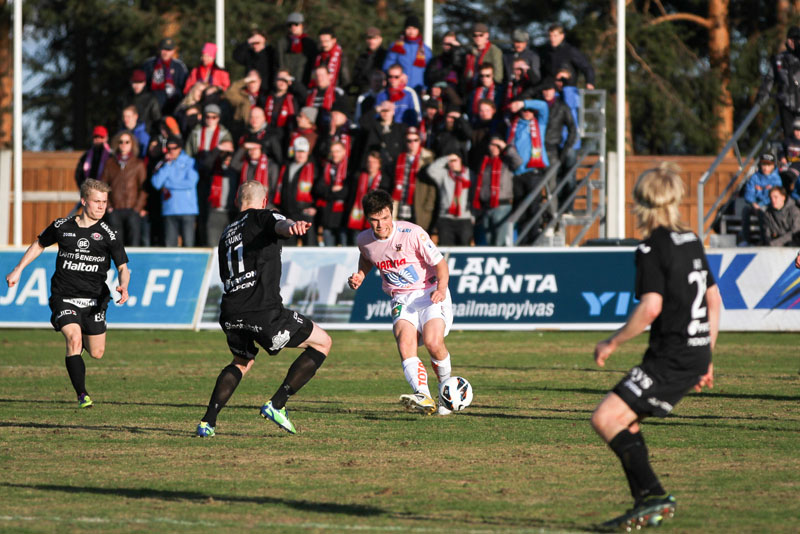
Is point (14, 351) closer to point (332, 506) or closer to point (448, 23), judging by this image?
point (332, 506)

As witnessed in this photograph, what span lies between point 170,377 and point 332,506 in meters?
7.55

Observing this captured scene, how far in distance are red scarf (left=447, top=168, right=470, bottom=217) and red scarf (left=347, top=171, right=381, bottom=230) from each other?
1.21m

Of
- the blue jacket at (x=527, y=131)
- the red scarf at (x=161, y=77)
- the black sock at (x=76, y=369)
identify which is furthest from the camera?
the red scarf at (x=161, y=77)

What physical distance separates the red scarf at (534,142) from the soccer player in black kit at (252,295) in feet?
38.2

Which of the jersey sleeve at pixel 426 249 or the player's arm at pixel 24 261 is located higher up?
the jersey sleeve at pixel 426 249

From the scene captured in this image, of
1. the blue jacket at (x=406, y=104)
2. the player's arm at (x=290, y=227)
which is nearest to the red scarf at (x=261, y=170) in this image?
the blue jacket at (x=406, y=104)

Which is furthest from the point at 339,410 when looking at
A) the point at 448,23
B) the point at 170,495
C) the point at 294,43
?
the point at 448,23

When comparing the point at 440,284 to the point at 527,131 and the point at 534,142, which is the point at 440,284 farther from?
the point at 534,142

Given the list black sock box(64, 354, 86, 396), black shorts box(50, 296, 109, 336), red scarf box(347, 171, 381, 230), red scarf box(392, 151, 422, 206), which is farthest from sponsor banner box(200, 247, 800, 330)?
black sock box(64, 354, 86, 396)

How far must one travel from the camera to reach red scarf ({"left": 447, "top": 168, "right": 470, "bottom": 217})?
67.6 ft

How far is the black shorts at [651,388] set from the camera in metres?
6.64

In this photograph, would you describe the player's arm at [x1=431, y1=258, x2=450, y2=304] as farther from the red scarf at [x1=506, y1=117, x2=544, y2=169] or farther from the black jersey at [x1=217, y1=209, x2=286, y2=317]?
the red scarf at [x1=506, y1=117, x2=544, y2=169]

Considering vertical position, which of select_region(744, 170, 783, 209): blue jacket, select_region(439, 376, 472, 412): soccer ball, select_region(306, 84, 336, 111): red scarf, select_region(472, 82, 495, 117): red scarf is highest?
select_region(472, 82, 495, 117): red scarf

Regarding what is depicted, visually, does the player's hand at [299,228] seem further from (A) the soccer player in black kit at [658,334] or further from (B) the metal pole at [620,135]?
(B) the metal pole at [620,135]
